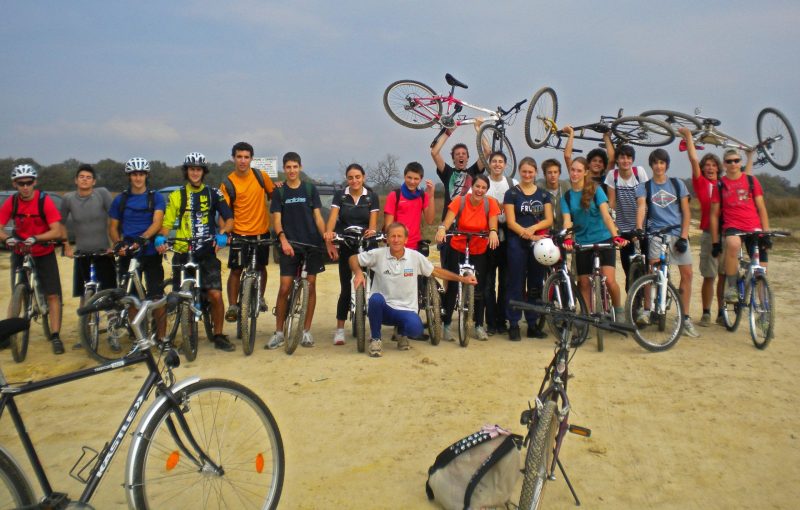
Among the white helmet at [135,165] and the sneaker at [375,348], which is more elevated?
the white helmet at [135,165]

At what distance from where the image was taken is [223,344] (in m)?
6.56

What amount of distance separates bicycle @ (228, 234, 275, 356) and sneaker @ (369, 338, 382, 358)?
123 cm

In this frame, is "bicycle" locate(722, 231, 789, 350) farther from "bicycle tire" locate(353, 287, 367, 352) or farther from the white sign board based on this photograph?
the white sign board

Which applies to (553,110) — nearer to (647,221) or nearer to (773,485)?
(647,221)

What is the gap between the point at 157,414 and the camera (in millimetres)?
2748

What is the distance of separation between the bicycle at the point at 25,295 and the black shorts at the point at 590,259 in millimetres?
5656

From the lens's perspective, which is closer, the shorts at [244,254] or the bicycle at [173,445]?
the bicycle at [173,445]

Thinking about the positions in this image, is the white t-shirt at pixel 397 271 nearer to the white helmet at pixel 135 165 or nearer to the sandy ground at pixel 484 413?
the sandy ground at pixel 484 413

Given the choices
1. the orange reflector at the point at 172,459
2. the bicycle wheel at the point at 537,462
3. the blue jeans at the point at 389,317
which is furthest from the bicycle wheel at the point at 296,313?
the bicycle wheel at the point at 537,462

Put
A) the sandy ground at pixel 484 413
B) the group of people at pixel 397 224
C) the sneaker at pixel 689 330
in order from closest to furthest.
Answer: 1. the sandy ground at pixel 484 413
2. the group of people at pixel 397 224
3. the sneaker at pixel 689 330

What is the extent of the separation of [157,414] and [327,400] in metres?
2.38

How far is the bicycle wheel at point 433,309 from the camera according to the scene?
6.62 meters

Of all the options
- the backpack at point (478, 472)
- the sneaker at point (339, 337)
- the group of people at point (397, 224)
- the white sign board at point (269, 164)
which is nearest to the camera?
the backpack at point (478, 472)

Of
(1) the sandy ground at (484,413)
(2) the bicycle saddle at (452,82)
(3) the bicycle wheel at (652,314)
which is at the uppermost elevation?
(2) the bicycle saddle at (452,82)
